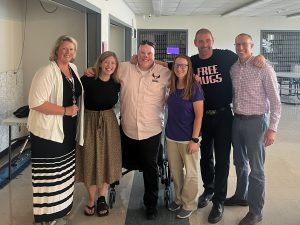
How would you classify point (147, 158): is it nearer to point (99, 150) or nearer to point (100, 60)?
point (99, 150)

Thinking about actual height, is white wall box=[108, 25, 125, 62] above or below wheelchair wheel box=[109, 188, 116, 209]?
above

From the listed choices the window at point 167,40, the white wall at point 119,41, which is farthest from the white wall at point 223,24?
the white wall at point 119,41

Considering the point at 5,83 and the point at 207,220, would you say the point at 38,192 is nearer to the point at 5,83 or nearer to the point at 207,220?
the point at 207,220

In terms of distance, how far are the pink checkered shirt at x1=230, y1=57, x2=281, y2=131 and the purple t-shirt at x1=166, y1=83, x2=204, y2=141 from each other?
1.10 ft

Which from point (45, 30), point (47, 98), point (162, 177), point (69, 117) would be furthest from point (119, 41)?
point (47, 98)

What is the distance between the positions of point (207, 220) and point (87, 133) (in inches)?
50.8

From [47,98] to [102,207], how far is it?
45.5 inches

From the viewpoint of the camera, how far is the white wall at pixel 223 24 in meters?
11.9

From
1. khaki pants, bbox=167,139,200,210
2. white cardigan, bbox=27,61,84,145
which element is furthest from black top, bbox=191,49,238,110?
white cardigan, bbox=27,61,84,145

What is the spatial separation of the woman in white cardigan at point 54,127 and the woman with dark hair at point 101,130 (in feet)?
0.33

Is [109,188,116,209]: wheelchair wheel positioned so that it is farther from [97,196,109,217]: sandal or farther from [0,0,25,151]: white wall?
[0,0,25,151]: white wall

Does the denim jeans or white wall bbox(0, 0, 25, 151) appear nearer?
the denim jeans

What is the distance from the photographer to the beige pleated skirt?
2.74 meters

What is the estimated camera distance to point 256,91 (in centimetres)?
266
